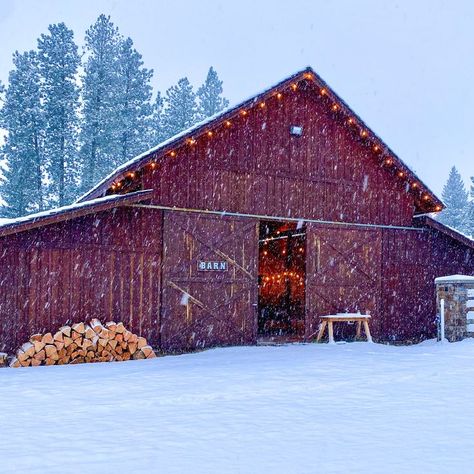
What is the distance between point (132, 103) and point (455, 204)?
35.8 m

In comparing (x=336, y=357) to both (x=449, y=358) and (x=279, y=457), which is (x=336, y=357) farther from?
(x=279, y=457)

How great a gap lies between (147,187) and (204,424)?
24.8 ft

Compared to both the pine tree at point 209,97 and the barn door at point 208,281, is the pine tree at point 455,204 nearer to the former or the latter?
the pine tree at point 209,97

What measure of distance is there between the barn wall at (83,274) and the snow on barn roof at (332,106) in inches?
44.0

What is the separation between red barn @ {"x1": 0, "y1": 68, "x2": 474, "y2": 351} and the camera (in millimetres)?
12047

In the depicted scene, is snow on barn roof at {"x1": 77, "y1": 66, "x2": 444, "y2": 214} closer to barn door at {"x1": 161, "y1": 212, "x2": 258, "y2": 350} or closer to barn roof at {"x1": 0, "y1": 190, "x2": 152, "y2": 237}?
barn roof at {"x1": 0, "y1": 190, "x2": 152, "y2": 237}

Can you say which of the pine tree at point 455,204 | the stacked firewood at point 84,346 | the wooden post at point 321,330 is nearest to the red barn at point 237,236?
the wooden post at point 321,330

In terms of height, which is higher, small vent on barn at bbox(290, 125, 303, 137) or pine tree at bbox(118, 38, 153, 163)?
pine tree at bbox(118, 38, 153, 163)

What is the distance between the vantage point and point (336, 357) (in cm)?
1206

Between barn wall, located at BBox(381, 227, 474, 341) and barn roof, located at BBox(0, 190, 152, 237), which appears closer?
barn roof, located at BBox(0, 190, 152, 237)

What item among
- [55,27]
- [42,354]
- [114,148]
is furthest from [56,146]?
[42,354]

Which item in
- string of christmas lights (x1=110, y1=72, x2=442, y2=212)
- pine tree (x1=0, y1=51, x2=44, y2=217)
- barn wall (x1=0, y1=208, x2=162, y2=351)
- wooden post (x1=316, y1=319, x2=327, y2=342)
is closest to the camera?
barn wall (x1=0, y1=208, x2=162, y2=351)

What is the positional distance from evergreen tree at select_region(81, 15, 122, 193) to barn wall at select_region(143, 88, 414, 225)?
19554 millimetres

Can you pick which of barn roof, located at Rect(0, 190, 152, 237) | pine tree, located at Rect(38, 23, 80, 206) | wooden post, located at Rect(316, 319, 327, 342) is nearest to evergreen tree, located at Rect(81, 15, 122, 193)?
pine tree, located at Rect(38, 23, 80, 206)
